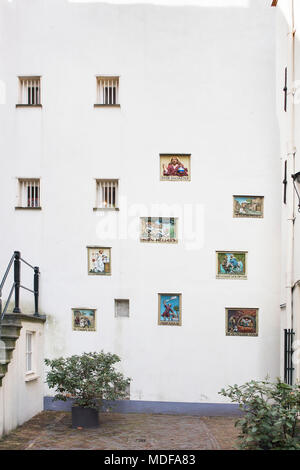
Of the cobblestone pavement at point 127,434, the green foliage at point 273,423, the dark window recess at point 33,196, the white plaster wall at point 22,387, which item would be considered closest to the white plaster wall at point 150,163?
the dark window recess at point 33,196

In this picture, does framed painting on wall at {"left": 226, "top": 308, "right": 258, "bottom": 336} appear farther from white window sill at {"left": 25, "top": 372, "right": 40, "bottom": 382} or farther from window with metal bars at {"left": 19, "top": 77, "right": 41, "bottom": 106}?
window with metal bars at {"left": 19, "top": 77, "right": 41, "bottom": 106}

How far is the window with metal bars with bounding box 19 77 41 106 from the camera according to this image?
35.5 feet

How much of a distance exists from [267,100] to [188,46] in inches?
83.8

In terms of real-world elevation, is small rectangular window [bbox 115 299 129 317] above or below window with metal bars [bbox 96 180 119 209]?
below

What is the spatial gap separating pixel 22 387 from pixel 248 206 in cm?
587

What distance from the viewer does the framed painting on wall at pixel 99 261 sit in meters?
10.4

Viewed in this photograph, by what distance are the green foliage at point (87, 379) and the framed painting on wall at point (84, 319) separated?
1.29 m

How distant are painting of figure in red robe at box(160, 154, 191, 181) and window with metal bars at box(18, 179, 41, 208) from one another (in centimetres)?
282

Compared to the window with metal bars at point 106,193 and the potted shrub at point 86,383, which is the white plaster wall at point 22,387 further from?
the window with metal bars at point 106,193

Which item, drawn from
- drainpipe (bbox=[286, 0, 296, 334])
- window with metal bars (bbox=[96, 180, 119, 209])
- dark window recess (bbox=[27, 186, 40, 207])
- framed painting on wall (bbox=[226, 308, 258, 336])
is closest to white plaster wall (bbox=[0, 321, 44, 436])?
dark window recess (bbox=[27, 186, 40, 207])

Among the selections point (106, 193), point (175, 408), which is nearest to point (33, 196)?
point (106, 193)

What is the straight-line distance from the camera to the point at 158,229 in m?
10.4
